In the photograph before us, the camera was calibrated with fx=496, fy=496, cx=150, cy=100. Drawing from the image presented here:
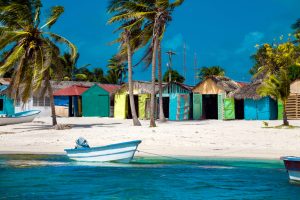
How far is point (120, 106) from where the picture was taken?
39438mm

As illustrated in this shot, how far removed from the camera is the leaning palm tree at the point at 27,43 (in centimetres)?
2669

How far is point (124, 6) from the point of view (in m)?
27.9

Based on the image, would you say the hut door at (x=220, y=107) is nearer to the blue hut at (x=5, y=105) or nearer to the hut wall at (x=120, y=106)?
the hut wall at (x=120, y=106)

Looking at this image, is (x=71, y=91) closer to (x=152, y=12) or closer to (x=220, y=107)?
(x=220, y=107)

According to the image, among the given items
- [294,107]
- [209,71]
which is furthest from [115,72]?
[294,107]

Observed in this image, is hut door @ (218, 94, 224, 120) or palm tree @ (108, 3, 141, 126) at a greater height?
palm tree @ (108, 3, 141, 126)

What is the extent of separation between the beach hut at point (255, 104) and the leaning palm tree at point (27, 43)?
13947mm

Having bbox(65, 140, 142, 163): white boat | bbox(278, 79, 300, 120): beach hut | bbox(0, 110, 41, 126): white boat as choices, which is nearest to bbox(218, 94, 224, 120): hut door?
bbox(278, 79, 300, 120): beach hut

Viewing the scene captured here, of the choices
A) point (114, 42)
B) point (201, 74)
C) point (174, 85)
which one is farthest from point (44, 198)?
point (201, 74)

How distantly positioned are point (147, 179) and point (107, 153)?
3.10 meters

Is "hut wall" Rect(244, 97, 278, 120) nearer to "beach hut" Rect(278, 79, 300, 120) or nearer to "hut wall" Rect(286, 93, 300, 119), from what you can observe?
"beach hut" Rect(278, 79, 300, 120)

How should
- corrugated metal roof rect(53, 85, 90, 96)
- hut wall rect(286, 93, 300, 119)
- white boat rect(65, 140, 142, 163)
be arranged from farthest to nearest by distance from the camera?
1. corrugated metal roof rect(53, 85, 90, 96)
2. hut wall rect(286, 93, 300, 119)
3. white boat rect(65, 140, 142, 163)

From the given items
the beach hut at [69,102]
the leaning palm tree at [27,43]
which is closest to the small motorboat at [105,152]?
the leaning palm tree at [27,43]

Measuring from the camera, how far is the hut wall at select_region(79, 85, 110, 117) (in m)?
41.0
